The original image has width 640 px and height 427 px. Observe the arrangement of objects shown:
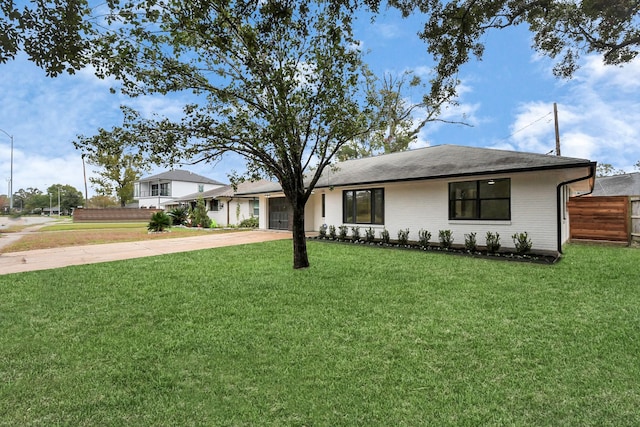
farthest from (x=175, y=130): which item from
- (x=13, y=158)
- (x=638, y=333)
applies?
(x=638, y=333)

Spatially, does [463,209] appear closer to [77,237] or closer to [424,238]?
[424,238]

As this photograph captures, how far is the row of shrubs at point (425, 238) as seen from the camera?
32.3 ft

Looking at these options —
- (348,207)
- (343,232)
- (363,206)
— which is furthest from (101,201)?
(363,206)

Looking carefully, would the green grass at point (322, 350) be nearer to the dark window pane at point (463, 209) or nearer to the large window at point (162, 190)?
the dark window pane at point (463, 209)

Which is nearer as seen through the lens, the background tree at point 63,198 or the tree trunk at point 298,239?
the background tree at point 63,198

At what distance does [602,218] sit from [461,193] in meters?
6.05

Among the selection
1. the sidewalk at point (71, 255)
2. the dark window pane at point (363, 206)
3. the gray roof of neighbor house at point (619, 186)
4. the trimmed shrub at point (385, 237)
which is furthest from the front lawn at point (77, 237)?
the gray roof of neighbor house at point (619, 186)

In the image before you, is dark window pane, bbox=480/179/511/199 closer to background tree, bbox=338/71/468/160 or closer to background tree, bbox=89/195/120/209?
background tree, bbox=338/71/468/160

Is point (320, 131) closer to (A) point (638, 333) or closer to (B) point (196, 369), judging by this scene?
(B) point (196, 369)

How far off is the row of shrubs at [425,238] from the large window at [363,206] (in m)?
0.46

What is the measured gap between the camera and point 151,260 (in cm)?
926

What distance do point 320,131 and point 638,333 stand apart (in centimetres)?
658

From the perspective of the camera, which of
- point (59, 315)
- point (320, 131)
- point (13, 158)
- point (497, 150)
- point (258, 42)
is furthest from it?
point (497, 150)

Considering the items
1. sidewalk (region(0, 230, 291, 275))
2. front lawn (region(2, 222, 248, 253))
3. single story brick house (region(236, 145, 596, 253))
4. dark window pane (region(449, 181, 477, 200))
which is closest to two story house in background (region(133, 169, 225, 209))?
front lawn (region(2, 222, 248, 253))
